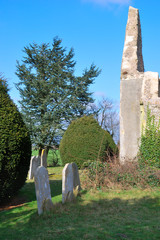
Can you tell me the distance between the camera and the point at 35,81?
21.1m

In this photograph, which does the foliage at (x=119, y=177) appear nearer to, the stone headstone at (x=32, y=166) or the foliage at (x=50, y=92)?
the stone headstone at (x=32, y=166)

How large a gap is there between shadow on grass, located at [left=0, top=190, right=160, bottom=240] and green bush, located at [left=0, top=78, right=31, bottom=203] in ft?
2.35

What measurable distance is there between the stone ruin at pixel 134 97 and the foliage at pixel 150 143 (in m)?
0.28

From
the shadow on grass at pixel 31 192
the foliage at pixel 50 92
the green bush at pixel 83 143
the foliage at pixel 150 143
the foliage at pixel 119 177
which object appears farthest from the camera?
the foliage at pixel 50 92

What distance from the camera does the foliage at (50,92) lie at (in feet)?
68.2

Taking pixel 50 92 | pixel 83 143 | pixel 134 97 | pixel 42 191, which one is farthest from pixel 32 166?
pixel 50 92

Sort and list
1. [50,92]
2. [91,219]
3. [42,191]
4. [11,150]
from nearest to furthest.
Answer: [91,219] → [42,191] → [11,150] → [50,92]

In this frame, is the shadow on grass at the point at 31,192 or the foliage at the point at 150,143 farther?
the foliage at the point at 150,143

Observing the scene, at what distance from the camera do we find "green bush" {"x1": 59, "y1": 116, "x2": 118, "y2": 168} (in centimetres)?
1331

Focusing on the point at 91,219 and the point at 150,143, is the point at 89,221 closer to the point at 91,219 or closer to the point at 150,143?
the point at 91,219

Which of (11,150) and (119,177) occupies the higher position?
(11,150)

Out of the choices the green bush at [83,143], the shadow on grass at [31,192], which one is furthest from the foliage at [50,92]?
the shadow on grass at [31,192]

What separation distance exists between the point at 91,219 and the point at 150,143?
6449 mm

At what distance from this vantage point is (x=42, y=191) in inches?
211
